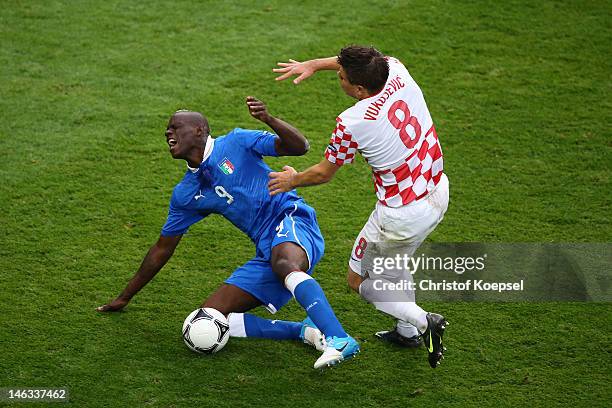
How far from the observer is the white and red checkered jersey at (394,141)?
513 cm

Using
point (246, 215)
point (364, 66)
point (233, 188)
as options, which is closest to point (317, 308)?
point (246, 215)

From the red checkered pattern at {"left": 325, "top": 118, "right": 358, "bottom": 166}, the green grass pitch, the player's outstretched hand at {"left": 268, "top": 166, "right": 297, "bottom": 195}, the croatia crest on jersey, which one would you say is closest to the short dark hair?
the red checkered pattern at {"left": 325, "top": 118, "right": 358, "bottom": 166}

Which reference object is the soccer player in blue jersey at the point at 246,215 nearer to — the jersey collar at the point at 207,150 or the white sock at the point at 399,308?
the jersey collar at the point at 207,150

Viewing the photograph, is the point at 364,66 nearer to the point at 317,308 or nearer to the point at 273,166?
the point at 317,308

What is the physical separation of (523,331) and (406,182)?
133 cm

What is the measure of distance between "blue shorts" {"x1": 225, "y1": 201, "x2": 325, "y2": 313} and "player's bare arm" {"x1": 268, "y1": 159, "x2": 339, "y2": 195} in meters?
0.41

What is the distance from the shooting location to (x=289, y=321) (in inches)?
236

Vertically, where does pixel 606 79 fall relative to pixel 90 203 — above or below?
above

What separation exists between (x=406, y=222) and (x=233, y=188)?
3.62 feet

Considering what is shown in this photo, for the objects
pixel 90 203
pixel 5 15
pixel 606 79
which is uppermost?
pixel 5 15

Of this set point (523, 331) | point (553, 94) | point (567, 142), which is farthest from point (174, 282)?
point (553, 94)

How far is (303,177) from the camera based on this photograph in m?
5.23

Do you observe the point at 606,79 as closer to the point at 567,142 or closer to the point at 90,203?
the point at 567,142

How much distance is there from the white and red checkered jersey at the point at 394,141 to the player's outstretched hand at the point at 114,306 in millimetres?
1771
